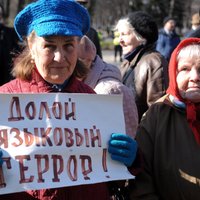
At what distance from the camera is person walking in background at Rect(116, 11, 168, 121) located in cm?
409

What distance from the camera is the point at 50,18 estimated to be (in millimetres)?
2025

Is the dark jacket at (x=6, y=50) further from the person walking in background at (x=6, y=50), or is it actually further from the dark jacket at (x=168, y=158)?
the dark jacket at (x=168, y=158)

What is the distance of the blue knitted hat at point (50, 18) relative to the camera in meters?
2.01

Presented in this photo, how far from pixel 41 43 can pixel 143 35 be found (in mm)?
2589

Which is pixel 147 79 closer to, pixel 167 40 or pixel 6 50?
pixel 6 50

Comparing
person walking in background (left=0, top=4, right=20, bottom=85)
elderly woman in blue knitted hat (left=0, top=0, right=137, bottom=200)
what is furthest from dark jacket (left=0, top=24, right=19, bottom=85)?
elderly woman in blue knitted hat (left=0, top=0, right=137, bottom=200)

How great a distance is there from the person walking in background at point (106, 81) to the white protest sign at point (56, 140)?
3.07 feet

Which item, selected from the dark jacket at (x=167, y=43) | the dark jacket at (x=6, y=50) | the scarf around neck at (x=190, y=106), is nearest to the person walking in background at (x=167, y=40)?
the dark jacket at (x=167, y=43)

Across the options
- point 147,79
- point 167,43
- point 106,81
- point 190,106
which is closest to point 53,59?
point 190,106

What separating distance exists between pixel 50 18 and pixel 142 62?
7.52ft

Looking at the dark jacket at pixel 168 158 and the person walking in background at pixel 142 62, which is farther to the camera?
the person walking in background at pixel 142 62

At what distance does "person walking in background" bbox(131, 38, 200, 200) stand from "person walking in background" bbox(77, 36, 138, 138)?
0.77 m

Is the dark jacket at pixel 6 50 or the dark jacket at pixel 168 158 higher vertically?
the dark jacket at pixel 6 50

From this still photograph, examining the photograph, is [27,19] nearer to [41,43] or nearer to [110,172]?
[41,43]
